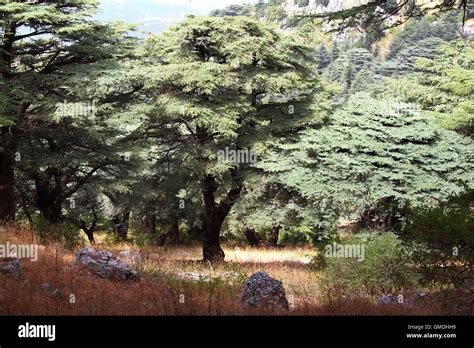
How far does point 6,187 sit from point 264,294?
10.4 m

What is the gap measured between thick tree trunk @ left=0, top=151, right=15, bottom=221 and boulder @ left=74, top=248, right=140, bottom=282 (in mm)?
6348

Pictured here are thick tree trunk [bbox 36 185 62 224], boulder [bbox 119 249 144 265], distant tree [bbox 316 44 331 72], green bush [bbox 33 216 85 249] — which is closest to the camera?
boulder [bbox 119 249 144 265]

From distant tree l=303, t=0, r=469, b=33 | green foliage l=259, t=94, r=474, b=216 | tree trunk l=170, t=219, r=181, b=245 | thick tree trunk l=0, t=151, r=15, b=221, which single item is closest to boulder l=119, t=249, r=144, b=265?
thick tree trunk l=0, t=151, r=15, b=221

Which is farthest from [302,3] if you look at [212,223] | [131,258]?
[131,258]

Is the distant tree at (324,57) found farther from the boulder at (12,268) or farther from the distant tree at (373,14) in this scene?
the boulder at (12,268)

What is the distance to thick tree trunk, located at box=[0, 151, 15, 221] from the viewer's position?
569 inches

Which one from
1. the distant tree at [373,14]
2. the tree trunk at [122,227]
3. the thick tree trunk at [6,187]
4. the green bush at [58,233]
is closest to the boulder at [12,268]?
the green bush at [58,233]

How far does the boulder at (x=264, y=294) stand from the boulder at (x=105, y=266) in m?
2.64

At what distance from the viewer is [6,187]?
14586 millimetres

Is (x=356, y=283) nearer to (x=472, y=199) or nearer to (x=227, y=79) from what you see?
(x=472, y=199)

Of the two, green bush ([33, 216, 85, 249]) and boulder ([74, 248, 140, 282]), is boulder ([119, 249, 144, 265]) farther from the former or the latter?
boulder ([74, 248, 140, 282])

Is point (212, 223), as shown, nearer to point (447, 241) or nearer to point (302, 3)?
point (447, 241)

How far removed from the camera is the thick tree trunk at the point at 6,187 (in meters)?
14.4

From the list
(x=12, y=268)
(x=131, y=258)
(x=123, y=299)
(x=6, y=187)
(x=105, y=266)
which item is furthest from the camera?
(x=6, y=187)
